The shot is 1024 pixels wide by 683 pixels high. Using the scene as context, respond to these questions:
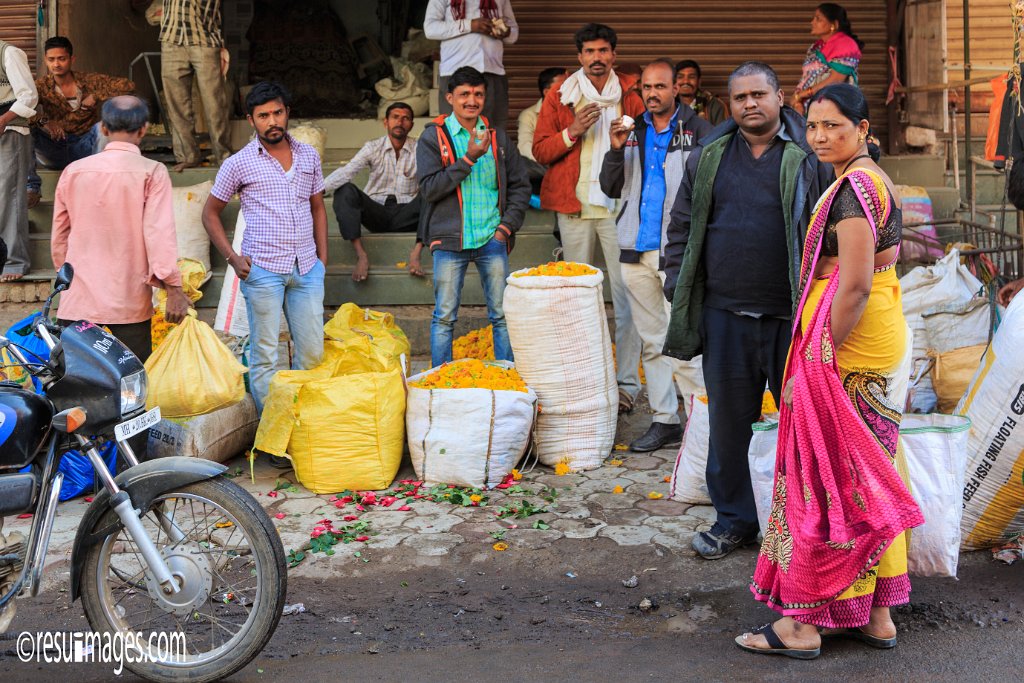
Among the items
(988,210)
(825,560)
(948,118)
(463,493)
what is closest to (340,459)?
(463,493)

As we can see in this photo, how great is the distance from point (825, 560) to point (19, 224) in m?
7.16

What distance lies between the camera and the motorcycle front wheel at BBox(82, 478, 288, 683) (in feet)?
11.7

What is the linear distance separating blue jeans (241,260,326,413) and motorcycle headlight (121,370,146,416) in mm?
2683

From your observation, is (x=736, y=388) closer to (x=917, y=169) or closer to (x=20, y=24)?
(x=917, y=169)

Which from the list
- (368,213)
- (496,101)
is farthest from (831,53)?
(368,213)

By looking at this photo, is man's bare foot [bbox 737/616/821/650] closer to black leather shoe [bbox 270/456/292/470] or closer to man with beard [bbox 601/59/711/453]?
man with beard [bbox 601/59/711/453]

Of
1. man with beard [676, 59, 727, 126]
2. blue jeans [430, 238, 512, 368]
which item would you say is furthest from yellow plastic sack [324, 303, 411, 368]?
man with beard [676, 59, 727, 126]

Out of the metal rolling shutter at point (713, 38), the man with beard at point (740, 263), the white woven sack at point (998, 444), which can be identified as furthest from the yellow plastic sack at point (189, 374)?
the metal rolling shutter at point (713, 38)

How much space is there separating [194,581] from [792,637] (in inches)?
82.5

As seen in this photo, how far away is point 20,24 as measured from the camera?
10.2 meters

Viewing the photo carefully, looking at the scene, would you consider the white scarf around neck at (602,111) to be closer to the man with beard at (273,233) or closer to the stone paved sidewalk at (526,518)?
the man with beard at (273,233)

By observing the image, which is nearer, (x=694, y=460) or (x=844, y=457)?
(x=844, y=457)

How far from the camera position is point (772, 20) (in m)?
10.6

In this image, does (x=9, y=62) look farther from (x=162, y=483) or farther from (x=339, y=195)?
(x=162, y=483)
